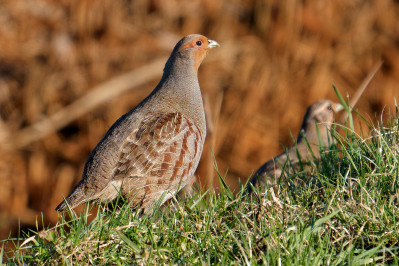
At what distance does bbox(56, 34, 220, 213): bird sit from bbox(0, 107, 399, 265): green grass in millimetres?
591

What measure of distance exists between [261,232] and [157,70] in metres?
5.59

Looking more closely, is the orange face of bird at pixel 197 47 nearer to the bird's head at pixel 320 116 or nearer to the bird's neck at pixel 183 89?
the bird's neck at pixel 183 89

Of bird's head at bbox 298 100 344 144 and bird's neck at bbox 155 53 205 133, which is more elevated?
bird's neck at bbox 155 53 205 133

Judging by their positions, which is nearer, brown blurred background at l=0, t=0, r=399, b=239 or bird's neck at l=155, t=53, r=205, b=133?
bird's neck at l=155, t=53, r=205, b=133

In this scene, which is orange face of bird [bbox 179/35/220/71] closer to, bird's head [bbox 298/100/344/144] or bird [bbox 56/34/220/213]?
bird [bbox 56/34/220/213]

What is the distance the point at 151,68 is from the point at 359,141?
492 centimetres

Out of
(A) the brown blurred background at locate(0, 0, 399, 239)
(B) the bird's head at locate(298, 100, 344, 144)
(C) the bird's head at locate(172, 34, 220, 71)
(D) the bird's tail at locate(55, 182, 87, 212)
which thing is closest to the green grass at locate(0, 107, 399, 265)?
(D) the bird's tail at locate(55, 182, 87, 212)

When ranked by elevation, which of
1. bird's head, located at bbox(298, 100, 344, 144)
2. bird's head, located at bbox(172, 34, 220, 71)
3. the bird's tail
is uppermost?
bird's head, located at bbox(172, 34, 220, 71)

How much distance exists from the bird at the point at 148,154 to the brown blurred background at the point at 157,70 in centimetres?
373

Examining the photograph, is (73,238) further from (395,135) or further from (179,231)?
(395,135)

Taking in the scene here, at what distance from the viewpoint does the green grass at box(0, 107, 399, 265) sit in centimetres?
233

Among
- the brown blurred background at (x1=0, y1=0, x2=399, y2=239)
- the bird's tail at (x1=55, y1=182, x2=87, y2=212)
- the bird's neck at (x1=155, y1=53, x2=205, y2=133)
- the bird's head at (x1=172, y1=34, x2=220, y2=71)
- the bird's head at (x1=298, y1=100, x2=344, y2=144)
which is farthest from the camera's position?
the brown blurred background at (x1=0, y1=0, x2=399, y2=239)

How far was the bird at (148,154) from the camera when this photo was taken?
11.5 feet

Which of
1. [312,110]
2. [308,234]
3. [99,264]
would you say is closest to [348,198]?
[308,234]
